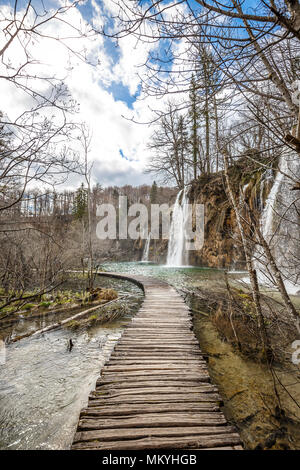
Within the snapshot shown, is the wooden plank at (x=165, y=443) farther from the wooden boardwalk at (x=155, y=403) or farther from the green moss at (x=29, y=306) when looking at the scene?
the green moss at (x=29, y=306)

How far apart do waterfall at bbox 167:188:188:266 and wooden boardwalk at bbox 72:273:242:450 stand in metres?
16.9

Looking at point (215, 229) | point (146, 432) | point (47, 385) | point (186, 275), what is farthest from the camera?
point (215, 229)

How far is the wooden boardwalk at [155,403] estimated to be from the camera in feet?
5.86

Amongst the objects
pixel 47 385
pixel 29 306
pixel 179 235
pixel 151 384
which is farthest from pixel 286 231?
pixel 179 235

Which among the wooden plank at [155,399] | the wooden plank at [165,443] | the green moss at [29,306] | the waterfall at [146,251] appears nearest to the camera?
the wooden plank at [165,443]

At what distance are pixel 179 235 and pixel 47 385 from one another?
1846 centimetres

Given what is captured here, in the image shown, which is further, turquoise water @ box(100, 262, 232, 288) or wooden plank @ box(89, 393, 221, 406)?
turquoise water @ box(100, 262, 232, 288)

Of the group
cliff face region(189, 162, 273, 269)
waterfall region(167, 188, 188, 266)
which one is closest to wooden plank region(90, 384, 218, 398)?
cliff face region(189, 162, 273, 269)

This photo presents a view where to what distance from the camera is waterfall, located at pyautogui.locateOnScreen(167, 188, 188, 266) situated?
20.6 meters

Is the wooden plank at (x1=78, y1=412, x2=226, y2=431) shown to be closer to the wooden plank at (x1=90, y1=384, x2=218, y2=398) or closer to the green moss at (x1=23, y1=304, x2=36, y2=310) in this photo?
the wooden plank at (x1=90, y1=384, x2=218, y2=398)

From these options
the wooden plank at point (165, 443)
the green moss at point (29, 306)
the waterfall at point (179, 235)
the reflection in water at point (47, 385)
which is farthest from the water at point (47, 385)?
the waterfall at point (179, 235)

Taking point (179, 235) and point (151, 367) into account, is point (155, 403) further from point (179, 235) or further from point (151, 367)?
point (179, 235)

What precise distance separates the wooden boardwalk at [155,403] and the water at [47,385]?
1.72ft

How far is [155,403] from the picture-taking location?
225cm
